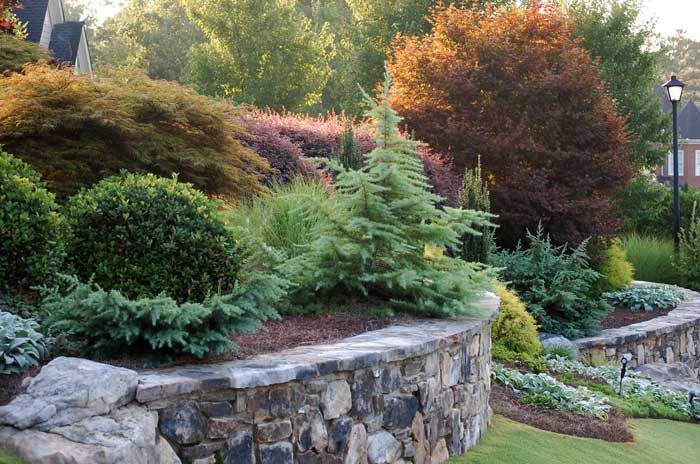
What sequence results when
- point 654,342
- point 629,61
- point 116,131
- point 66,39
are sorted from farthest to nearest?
point 629,61 < point 66,39 < point 654,342 < point 116,131

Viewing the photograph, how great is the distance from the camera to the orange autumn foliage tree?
12.5 metres

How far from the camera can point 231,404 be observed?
148 inches

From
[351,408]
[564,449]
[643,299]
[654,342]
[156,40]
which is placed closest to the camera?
[351,408]

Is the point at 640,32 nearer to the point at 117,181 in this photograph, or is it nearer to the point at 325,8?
the point at 325,8

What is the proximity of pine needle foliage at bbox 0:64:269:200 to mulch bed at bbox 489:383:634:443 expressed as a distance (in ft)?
10.3

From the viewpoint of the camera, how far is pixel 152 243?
15.1ft

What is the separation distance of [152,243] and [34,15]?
18.1m

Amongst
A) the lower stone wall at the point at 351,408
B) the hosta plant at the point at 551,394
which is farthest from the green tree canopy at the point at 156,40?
the lower stone wall at the point at 351,408

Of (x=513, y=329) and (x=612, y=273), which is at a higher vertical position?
(x=513, y=329)

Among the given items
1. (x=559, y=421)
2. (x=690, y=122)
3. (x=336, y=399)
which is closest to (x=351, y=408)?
(x=336, y=399)

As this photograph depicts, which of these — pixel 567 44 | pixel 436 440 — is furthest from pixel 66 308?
pixel 567 44

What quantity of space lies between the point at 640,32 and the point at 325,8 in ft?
59.3

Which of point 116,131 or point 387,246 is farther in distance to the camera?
point 116,131

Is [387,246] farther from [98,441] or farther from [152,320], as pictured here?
[98,441]
